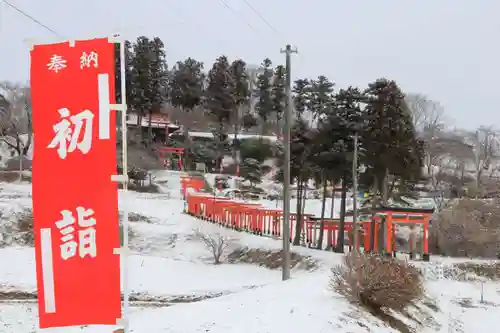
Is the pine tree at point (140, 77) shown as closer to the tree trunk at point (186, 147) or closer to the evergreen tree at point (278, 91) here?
the tree trunk at point (186, 147)

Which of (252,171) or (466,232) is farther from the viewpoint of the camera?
(252,171)

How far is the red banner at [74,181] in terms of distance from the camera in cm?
540

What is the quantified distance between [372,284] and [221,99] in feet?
161

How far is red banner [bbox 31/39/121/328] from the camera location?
5402mm

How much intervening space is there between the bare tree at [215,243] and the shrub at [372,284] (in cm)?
2064

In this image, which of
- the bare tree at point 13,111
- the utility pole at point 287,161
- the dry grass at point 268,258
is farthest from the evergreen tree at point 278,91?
the utility pole at point 287,161

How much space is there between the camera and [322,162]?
28422 mm

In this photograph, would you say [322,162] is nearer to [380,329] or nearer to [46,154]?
[380,329]

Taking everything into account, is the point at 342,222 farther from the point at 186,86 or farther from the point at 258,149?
the point at 186,86

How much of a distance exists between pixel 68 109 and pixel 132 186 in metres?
45.6

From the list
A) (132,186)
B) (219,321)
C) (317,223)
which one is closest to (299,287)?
(219,321)

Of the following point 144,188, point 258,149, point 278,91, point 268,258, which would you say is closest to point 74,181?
point 268,258

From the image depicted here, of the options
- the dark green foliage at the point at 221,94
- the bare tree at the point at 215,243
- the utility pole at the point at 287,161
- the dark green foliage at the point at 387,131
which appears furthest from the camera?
the dark green foliage at the point at 221,94

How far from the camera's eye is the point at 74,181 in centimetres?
540
